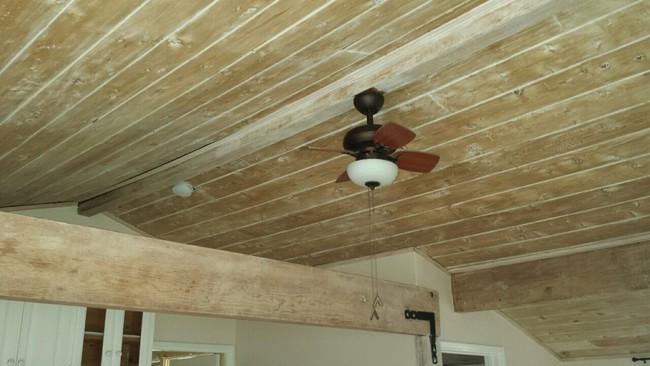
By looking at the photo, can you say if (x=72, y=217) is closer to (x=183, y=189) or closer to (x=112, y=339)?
(x=112, y=339)

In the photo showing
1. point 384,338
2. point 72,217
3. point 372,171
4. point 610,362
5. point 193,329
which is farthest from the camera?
point 610,362

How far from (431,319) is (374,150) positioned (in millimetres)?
2227

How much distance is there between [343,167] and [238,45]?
4.87 ft

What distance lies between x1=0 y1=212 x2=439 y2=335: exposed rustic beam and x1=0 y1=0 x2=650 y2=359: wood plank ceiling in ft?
2.16

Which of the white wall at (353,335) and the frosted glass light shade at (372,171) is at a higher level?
the frosted glass light shade at (372,171)

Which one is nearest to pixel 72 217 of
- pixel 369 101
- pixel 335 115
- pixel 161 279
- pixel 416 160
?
pixel 161 279

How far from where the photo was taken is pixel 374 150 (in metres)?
2.95

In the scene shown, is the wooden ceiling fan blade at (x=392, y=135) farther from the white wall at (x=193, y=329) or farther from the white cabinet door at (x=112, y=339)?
the white wall at (x=193, y=329)

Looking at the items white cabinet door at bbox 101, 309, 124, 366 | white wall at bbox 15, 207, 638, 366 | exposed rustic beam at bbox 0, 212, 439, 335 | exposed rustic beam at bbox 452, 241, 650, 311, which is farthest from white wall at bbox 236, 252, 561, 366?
white cabinet door at bbox 101, 309, 124, 366

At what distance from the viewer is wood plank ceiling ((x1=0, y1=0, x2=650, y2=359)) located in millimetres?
2572

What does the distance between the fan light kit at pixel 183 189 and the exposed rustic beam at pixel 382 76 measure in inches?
5.9

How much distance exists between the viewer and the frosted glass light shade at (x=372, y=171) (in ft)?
9.55

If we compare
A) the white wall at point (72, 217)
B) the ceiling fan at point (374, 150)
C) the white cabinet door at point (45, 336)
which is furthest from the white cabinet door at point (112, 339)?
the ceiling fan at point (374, 150)

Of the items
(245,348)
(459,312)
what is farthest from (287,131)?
(245,348)
